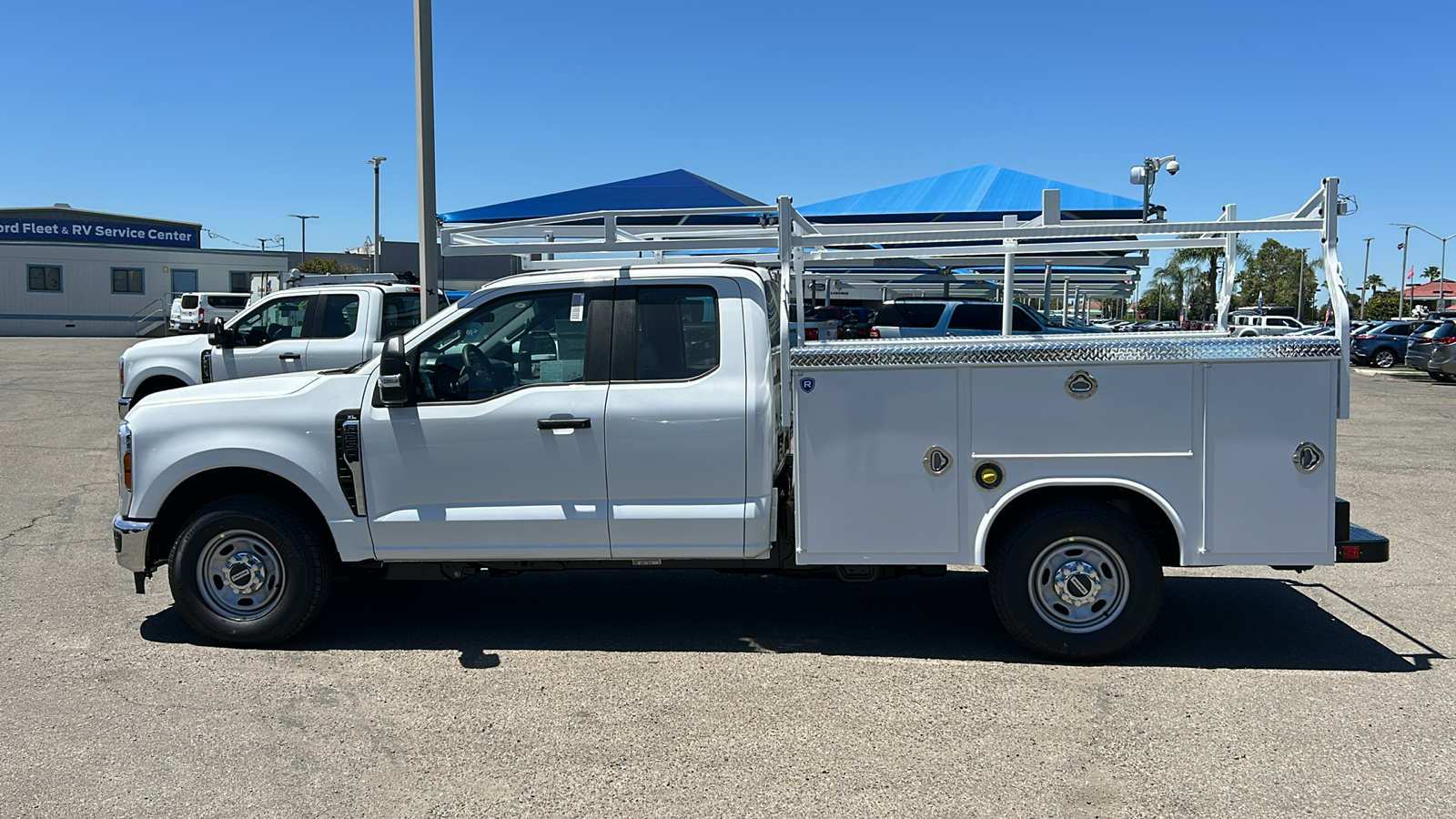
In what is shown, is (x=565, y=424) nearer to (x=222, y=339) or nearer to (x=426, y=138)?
(x=426, y=138)

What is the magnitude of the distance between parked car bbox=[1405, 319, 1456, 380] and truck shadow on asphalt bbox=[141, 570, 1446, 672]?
23629 millimetres

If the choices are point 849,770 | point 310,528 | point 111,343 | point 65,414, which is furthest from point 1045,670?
point 111,343

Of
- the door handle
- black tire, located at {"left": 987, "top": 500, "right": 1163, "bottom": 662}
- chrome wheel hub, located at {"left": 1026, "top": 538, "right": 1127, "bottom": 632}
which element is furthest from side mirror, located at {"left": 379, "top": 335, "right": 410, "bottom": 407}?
chrome wheel hub, located at {"left": 1026, "top": 538, "right": 1127, "bottom": 632}

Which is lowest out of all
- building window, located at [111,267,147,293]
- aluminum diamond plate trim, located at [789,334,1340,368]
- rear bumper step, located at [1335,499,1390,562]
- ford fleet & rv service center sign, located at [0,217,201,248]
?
rear bumper step, located at [1335,499,1390,562]

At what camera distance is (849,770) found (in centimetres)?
433

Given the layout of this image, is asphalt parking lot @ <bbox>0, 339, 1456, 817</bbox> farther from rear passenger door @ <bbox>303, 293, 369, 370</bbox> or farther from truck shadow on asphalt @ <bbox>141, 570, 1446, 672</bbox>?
rear passenger door @ <bbox>303, 293, 369, 370</bbox>

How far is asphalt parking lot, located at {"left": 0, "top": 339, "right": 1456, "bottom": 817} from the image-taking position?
414 cm

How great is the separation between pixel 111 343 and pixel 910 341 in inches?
1668

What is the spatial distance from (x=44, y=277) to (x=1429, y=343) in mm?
57268

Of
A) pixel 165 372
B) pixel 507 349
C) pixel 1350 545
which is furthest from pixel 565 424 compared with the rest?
pixel 165 372

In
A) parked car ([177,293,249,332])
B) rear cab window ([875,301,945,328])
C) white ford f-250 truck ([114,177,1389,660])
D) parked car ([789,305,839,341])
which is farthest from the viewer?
parked car ([177,293,249,332])

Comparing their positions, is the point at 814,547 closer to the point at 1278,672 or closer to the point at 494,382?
the point at 494,382

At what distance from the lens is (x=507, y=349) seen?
5641 millimetres

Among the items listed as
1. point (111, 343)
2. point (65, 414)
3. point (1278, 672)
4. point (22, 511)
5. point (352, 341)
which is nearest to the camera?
point (1278, 672)
